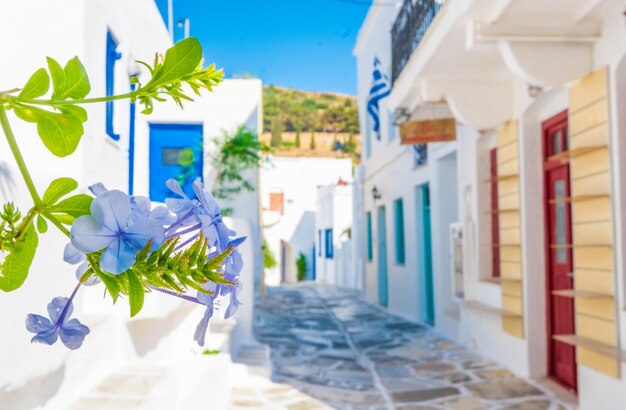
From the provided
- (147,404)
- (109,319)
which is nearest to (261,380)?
(109,319)

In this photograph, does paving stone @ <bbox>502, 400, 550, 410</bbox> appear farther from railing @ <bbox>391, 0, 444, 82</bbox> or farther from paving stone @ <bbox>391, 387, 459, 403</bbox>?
railing @ <bbox>391, 0, 444, 82</bbox>

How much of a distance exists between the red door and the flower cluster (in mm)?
5688

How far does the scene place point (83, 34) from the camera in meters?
3.21

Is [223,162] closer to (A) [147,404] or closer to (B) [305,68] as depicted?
(B) [305,68]

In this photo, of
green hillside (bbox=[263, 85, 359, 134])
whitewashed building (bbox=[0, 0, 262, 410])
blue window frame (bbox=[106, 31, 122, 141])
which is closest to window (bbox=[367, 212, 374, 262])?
whitewashed building (bbox=[0, 0, 262, 410])

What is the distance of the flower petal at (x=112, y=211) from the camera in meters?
0.61

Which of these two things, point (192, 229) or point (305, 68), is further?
point (305, 68)

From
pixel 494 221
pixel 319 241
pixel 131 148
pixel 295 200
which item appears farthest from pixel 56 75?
pixel 295 200

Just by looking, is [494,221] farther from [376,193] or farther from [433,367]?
[376,193]

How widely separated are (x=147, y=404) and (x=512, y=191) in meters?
5.22

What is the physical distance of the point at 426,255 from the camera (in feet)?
36.8

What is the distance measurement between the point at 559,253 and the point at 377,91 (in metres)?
8.53

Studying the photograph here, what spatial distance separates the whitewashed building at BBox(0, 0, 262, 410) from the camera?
2.05m

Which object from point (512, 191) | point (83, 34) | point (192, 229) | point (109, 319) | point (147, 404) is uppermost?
point (83, 34)
